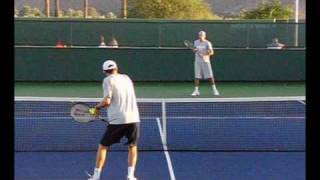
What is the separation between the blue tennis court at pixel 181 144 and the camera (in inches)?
301

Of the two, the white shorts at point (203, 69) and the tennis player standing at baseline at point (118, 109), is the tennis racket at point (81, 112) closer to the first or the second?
the tennis player standing at baseline at point (118, 109)

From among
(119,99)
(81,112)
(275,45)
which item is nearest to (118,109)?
(119,99)

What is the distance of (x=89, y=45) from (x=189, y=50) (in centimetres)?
315

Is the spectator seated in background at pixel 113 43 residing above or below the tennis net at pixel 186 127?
above

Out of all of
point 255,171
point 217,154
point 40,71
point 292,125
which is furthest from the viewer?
point 40,71

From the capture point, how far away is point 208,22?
20.7m

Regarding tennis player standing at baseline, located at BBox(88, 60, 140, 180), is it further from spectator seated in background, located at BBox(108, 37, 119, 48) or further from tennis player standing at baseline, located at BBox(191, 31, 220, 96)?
spectator seated in background, located at BBox(108, 37, 119, 48)

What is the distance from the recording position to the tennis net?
30.7 feet

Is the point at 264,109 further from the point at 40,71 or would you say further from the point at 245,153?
the point at 40,71

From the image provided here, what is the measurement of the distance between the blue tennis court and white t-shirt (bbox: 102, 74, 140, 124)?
0.88m

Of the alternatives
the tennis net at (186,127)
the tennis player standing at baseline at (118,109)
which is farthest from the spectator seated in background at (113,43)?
the tennis player standing at baseline at (118,109)

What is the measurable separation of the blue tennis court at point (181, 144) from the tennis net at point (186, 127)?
0.01 m

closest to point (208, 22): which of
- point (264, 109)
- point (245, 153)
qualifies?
point (264, 109)
